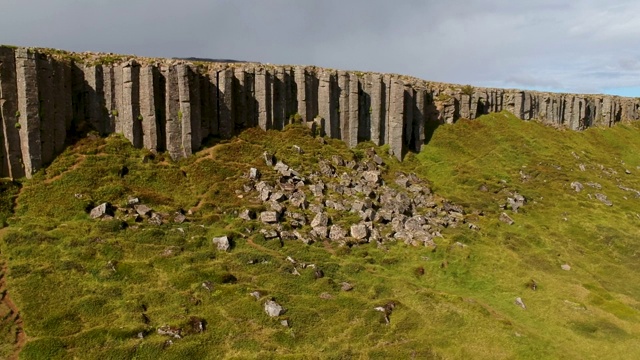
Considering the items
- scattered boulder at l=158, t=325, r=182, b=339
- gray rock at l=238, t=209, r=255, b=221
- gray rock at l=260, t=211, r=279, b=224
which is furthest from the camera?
gray rock at l=238, t=209, r=255, b=221

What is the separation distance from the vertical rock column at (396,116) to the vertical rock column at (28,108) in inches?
1493

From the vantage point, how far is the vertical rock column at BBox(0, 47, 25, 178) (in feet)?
116

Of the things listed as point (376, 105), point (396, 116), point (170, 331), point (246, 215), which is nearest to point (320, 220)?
point (246, 215)

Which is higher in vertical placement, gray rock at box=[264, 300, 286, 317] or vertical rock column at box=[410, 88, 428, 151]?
vertical rock column at box=[410, 88, 428, 151]

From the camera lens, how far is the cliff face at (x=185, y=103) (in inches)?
1417

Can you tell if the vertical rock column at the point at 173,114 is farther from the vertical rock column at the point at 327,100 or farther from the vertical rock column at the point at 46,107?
the vertical rock column at the point at 327,100

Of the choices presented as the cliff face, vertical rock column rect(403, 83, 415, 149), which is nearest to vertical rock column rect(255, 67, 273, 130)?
the cliff face

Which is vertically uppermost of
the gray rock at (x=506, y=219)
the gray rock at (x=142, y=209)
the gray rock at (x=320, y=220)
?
the gray rock at (x=142, y=209)

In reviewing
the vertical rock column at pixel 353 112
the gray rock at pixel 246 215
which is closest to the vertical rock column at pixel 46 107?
the gray rock at pixel 246 215

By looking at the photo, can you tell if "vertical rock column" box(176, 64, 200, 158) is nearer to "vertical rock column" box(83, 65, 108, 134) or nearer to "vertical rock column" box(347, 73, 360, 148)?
"vertical rock column" box(83, 65, 108, 134)

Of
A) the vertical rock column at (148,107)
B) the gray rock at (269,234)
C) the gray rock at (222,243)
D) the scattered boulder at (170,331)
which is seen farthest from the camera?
the vertical rock column at (148,107)

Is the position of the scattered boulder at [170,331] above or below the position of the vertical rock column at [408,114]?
below

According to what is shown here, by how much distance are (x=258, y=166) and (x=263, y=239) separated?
Result: 1106 cm

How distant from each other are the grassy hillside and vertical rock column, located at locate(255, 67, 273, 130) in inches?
61.3
